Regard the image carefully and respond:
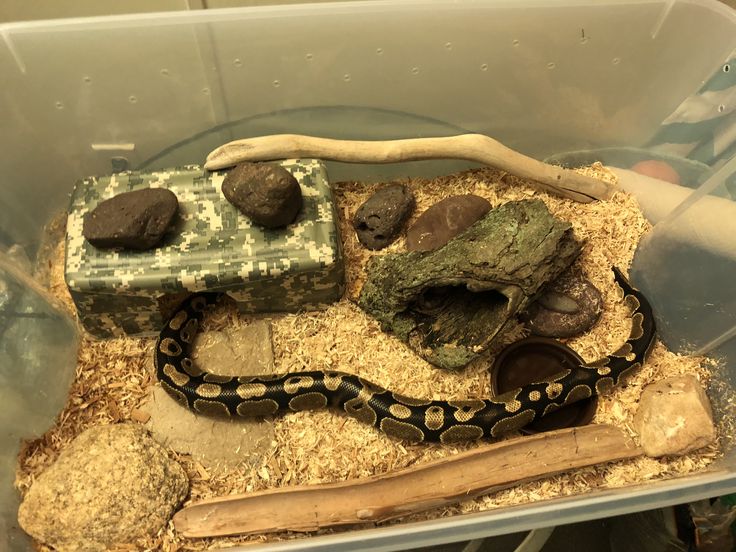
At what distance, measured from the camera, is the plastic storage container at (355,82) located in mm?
2521

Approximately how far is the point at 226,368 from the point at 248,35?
1.55 metres

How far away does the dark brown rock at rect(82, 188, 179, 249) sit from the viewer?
7.09 feet

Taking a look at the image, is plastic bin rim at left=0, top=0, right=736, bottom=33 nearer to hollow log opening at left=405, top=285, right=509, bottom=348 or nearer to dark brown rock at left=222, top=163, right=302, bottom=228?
dark brown rock at left=222, top=163, right=302, bottom=228

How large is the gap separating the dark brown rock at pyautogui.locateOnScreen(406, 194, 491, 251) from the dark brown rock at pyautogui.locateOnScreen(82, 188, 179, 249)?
3.75 feet

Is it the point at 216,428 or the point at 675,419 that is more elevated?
the point at 675,419

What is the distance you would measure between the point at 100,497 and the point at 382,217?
1.69 m

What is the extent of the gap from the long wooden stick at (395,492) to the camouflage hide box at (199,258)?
2.78ft

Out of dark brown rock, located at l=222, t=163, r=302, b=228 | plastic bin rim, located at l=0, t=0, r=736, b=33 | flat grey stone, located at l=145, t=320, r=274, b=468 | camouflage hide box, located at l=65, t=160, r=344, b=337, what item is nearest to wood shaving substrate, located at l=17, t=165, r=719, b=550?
flat grey stone, located at l=145, t=320, r=274, b=468

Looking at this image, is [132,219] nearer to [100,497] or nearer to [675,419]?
[100,497]

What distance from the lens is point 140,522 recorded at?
82.1 inches

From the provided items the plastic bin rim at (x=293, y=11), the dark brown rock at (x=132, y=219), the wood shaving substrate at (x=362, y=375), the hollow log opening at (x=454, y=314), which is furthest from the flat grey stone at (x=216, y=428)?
the plastic bin rim at (x=293, y=11)

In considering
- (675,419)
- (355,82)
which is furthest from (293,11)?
(675,419)

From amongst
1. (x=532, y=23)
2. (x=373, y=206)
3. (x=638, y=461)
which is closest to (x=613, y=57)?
(x=532, y=23)

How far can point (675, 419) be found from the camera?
2.28 metres
